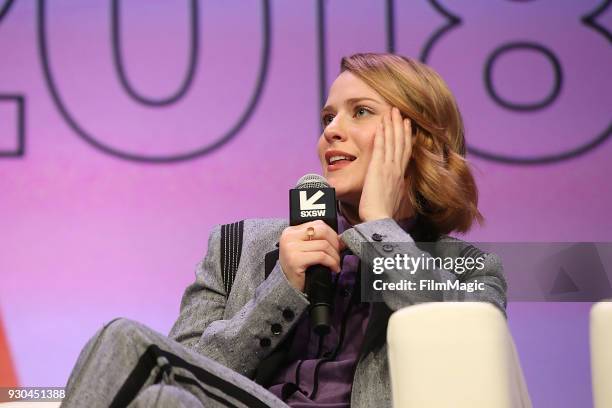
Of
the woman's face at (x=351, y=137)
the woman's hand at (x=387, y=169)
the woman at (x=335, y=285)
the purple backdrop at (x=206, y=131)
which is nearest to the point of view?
the woman at (x=335, y=285)

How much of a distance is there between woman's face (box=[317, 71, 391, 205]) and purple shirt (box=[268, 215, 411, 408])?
0.17m

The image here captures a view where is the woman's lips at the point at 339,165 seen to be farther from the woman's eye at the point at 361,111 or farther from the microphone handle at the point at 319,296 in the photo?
the microphone handle at the point at 319,296

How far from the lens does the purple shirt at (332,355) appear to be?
1.78 meters

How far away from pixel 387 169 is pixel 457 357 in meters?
0.74

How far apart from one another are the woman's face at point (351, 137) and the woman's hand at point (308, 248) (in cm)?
28

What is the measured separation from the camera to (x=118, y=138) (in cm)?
272

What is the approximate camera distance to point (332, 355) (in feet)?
6.01

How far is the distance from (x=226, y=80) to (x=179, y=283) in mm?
611

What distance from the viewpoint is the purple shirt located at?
178 centimetres

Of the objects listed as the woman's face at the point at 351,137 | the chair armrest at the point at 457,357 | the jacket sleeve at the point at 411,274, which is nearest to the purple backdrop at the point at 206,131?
the woman's face at the point at 351,137

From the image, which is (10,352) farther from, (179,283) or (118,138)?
(118,138)

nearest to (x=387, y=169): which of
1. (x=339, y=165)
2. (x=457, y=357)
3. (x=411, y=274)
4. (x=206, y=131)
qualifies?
(x=339, y=165)

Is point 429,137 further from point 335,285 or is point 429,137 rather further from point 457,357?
point 457,357

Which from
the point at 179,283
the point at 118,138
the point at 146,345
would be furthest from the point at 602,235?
the point at 146,345
